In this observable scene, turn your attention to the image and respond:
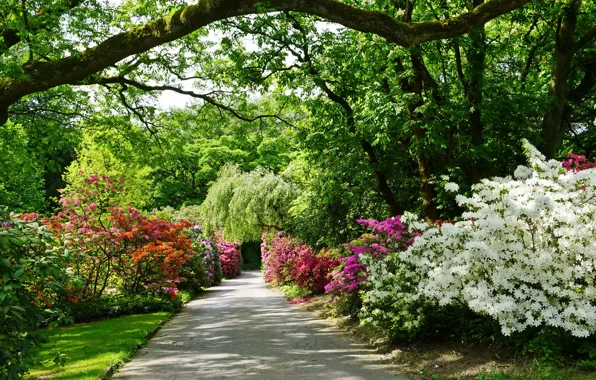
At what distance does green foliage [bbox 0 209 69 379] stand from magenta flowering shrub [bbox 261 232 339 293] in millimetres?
8628

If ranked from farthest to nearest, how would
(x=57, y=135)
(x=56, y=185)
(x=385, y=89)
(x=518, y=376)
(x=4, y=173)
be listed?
(x=56, y=185), (x=4, y=173), (x=57, y=135), (x=385, y=89), (x=518, y=376)

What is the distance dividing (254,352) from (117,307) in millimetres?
6682

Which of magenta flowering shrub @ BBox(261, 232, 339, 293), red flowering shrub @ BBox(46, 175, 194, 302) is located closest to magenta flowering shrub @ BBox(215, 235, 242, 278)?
magenta flowering shrub @ BBox(261, 232, 339, 293)

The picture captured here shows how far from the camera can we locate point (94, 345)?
9398 millimetres

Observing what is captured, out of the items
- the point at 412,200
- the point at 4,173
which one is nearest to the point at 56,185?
the point at 4,173

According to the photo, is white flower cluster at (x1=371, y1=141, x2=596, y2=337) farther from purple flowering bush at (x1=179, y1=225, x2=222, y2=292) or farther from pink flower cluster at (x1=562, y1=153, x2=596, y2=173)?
purple flowering bush at (x1=179, y1=225, x2=222, y2=292)

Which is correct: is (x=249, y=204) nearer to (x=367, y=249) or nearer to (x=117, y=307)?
(x=117, y=307)

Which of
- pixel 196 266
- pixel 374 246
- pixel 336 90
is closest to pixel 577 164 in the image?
pixel 374 246

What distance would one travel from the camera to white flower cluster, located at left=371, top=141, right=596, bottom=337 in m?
5.77

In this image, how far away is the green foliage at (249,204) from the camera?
22.2 meters

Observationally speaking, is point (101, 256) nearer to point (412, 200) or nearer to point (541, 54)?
point (412, 200)

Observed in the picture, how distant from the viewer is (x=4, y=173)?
15.0 meters

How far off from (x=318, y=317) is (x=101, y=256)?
21.4 ft

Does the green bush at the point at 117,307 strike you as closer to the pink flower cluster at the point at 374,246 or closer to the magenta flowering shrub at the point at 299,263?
the magenta flowering shrub at the point at 299,263
